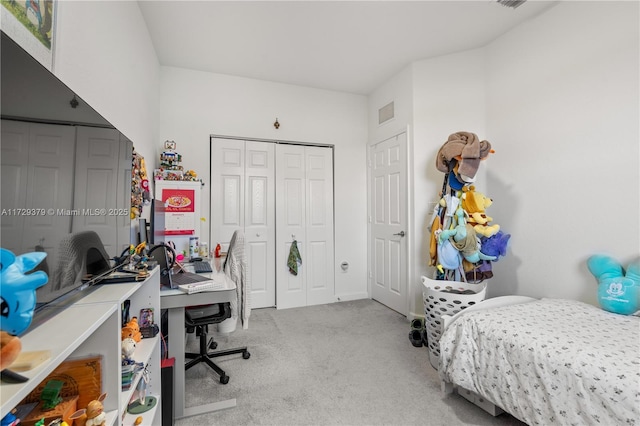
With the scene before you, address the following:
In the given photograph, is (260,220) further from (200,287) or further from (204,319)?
(200,287)

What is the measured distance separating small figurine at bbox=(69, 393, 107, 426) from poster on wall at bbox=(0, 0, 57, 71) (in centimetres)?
108

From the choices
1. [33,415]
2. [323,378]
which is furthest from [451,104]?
[33,415]

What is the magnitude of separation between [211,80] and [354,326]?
127 inches


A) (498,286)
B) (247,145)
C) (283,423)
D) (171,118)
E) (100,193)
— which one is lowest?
(283,423)

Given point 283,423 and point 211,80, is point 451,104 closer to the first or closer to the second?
point 211,80

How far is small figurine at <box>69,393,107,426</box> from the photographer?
768 mm

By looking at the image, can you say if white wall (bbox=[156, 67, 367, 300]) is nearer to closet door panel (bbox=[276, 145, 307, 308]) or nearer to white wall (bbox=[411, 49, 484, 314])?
closet door panel (bbox=[276, 145, 307, 308])

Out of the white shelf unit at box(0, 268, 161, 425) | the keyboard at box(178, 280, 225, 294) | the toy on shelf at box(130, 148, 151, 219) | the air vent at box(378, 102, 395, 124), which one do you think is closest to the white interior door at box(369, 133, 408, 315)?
the air vent at box(378, 102, 395, 124)

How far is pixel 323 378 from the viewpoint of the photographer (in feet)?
6.85

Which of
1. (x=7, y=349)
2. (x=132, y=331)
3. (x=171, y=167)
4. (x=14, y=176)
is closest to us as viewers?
(x=7, y=349)

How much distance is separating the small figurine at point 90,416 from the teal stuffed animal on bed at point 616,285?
263 cm

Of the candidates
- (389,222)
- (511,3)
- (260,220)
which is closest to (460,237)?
(389,222)

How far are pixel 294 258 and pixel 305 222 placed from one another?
49cm

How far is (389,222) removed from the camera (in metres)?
3.56
